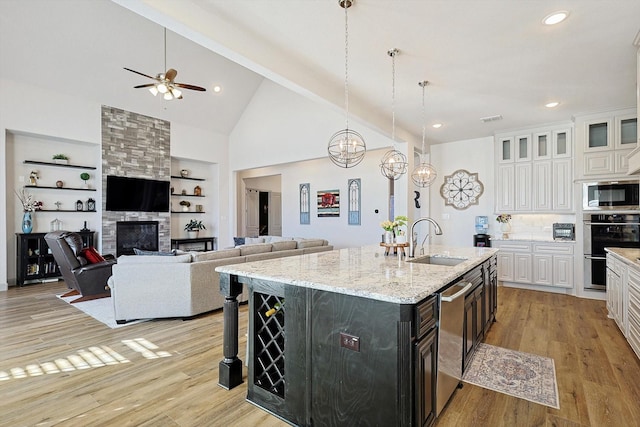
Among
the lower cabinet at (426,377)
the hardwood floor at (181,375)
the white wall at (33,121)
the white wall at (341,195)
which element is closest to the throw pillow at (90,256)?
the hardwood floor at (181,375)

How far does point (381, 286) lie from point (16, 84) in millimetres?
7590

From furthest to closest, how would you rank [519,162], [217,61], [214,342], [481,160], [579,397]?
[217,61]
[481,160]
[519,162]
[214,342]
[579,397]

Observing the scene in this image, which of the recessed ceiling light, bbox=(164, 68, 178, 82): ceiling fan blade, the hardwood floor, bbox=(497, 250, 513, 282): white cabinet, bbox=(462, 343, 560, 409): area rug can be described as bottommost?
bbox=(462, 343, 560, 409): area rug

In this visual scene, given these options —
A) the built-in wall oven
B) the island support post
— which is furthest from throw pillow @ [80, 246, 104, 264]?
the built-in wall oven

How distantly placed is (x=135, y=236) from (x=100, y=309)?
11.3ft

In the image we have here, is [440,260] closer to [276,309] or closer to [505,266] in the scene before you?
[276,309]

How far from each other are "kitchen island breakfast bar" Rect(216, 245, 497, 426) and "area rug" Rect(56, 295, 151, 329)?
2.17 m

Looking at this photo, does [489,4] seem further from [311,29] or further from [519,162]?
[519,162]

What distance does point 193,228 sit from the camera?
871 centimetres

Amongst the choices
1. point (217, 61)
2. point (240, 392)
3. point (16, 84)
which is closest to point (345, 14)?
point (240, 392)

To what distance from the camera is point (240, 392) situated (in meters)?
2.37

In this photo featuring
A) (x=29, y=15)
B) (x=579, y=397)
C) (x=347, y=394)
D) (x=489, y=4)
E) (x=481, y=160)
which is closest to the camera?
(x=347, y=394)

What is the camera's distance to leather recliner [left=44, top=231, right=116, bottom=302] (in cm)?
463

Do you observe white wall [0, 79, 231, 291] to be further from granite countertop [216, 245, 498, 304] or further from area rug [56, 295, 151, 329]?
granite countertop [216, 245, 498, 304]
